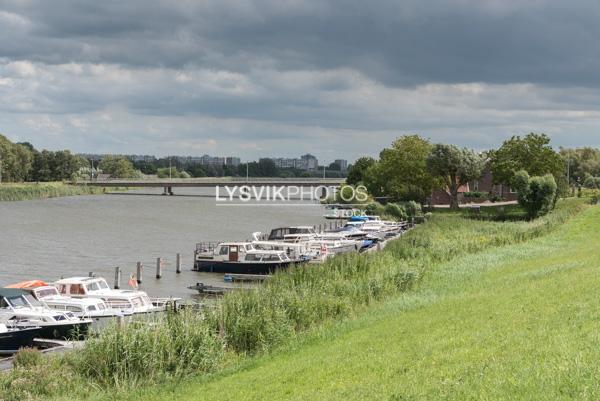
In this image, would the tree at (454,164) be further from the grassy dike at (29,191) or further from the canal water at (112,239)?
the grassy dike at (29,191)

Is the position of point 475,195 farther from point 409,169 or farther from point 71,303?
point 71,303

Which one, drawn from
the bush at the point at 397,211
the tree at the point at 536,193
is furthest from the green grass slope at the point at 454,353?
the bush at the point at 397,211

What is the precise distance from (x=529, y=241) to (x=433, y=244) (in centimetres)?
682

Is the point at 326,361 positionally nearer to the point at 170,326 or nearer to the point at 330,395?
the point at 330,395

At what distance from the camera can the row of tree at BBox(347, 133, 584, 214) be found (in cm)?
9906

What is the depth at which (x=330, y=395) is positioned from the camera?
15.8 metres

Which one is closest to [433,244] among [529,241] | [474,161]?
[529,241]

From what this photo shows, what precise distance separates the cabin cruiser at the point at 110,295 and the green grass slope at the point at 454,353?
49.9 ft

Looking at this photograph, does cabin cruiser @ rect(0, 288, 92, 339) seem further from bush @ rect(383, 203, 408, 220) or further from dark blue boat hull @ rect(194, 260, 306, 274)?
bush @ rect(383, 203, 408, 220)

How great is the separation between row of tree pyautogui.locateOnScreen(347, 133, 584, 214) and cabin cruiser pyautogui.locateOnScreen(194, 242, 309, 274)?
39.5 meters

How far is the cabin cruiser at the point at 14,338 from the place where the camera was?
1177 inches

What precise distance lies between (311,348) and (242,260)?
120 feet

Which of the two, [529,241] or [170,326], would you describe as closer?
[170,326]

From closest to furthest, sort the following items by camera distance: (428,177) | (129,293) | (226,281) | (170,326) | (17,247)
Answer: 1. (170,326)
2. (129,293)
3. (226,281)
4. (17,247)
5. (428,177)
